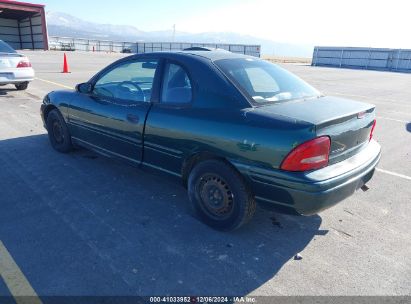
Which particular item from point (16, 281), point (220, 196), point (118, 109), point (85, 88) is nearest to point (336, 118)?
point (220, 196)

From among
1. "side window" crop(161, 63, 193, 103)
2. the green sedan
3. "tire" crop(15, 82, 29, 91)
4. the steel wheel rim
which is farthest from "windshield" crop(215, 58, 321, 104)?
"tire" crop(15, 82, 29, 91)

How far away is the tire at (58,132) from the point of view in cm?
499

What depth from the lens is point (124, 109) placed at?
389 cm

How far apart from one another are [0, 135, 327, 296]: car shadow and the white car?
629 cm

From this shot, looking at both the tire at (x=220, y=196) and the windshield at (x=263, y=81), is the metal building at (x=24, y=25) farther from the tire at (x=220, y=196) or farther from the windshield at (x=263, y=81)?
the tire at (x=220, y=196)

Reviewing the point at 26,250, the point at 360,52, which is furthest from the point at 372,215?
the point at 360,52

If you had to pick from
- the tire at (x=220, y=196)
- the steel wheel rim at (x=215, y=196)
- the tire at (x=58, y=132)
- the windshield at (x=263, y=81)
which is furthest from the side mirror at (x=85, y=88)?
the steel wheel rim at (x=215, y=196)

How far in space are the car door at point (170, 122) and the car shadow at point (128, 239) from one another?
1.79ft

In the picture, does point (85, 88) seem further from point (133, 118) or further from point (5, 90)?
point (5, 90)

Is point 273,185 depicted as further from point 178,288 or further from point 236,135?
point 178,288

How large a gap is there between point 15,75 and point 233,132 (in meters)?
8.97

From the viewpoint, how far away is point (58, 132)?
17.1 feet

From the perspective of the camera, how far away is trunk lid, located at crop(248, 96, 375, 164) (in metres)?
2.80

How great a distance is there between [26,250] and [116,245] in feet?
2.44
